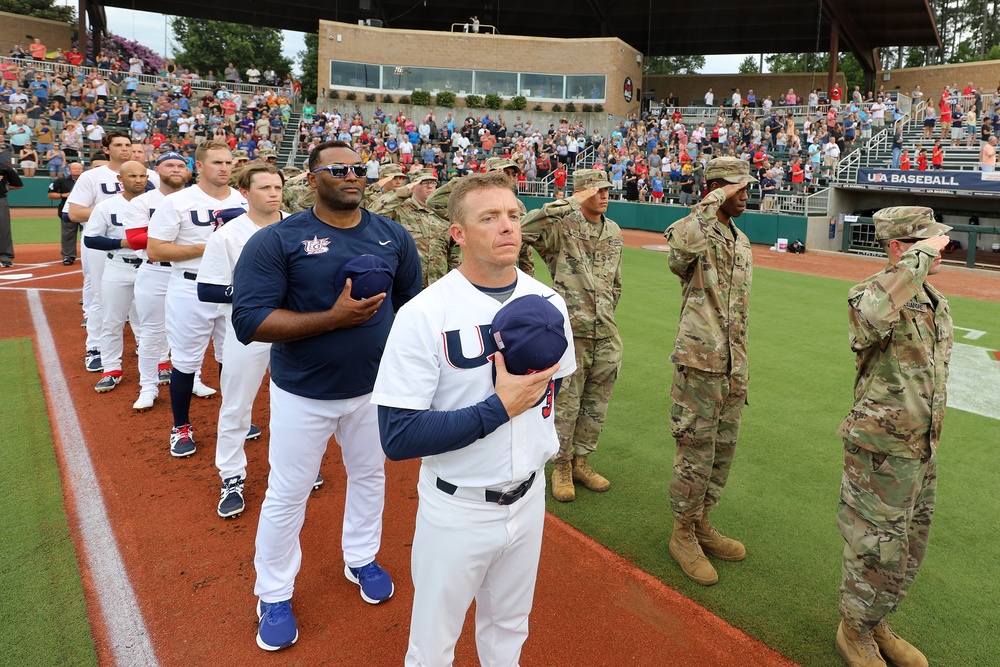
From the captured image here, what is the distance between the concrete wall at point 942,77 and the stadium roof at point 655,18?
140 centimetres

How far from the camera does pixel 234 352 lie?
4.43 m

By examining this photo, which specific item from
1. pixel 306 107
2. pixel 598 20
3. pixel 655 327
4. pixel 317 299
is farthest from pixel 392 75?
pixel 317 299

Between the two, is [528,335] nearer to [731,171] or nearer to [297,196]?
[731,171]

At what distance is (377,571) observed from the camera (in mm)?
3805

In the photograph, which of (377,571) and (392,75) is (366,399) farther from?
(392,75)

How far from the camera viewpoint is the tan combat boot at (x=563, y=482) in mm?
4984

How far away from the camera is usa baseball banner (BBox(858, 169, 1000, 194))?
19.0 m

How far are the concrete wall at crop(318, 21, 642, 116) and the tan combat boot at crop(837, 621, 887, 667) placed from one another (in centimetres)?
3482

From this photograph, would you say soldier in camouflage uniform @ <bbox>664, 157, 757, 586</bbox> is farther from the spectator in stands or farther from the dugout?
the spectator in stands

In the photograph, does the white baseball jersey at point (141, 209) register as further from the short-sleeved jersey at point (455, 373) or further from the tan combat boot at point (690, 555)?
the tan combat boot at point (690, 555)

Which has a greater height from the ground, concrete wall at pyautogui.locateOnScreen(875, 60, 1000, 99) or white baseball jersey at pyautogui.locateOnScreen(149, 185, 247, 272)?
concrete wall at pyautogui.locateOnScreen(875, 60, 1000, 99)

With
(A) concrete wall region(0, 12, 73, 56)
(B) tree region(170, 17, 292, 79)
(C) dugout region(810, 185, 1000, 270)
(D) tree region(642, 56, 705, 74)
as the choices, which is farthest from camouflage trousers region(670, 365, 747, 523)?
(D) tree region(642, 56, 705, 74)

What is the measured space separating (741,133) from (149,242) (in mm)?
27113

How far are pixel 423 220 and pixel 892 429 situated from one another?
17.9 ft
